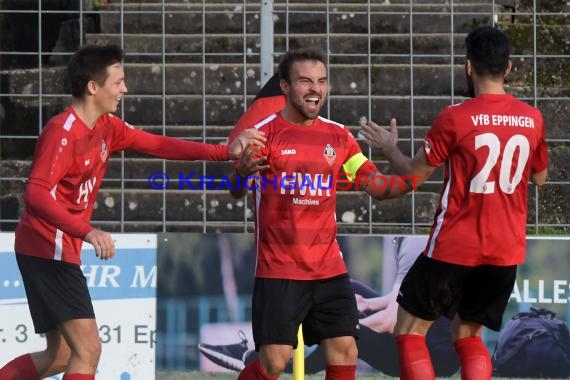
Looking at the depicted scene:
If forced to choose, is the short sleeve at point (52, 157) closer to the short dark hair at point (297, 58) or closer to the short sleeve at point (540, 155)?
the short dark hair at point (297, 58)

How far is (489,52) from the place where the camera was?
22.5 ft

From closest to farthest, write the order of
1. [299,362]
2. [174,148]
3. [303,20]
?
[174,148]
[299,362]
[303,20]

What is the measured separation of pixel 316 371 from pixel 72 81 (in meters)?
2.79

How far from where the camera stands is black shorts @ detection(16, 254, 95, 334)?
280 inches

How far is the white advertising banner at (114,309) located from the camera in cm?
888

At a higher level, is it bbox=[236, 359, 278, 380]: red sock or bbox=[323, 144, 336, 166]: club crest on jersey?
bbox=[323, 144, 336, 166]: club crest on jersey

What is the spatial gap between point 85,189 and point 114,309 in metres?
1.84

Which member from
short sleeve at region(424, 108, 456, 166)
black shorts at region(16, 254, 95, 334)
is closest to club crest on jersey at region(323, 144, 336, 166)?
short sleeve at region(424, 108, 456, 166)

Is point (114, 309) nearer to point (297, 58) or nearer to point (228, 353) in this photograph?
point (228, 353)

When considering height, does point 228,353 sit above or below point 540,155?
below

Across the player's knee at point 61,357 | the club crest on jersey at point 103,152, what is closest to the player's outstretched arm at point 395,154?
the club crest on jersey at point 103,152

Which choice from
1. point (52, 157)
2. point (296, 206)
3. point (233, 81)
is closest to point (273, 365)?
point (296, 206)

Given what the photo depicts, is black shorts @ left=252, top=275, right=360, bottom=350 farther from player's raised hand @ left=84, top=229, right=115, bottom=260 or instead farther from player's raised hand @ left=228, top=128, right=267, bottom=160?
player's raised hand @ left=84, top=229, right=115, bottom=260

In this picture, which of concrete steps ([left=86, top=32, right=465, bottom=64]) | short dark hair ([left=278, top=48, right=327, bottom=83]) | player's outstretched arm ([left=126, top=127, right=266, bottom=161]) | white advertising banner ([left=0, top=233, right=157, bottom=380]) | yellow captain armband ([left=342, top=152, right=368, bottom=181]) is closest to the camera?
short dark hair ([left=278, top=48, right=327, bottom=83])
